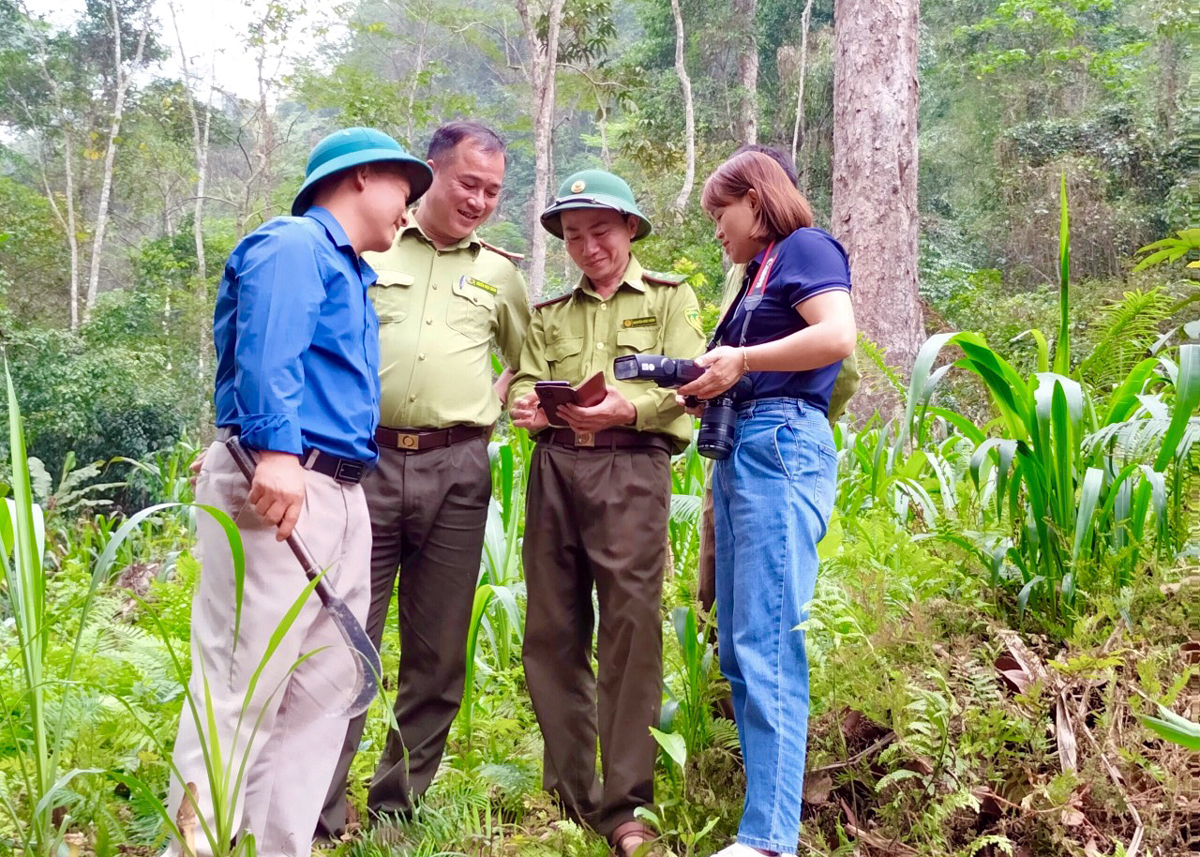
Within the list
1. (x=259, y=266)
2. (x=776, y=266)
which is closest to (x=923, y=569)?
(x=776, y=266)

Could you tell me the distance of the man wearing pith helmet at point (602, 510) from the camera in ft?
8.57

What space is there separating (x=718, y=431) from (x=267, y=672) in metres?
1.11

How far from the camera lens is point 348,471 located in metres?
2.26

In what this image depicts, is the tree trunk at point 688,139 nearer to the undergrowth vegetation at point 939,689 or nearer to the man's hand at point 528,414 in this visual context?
the undergrowth vegetation at point 939,689

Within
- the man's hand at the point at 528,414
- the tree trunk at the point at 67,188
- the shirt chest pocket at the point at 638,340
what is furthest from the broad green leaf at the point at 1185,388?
the tree trunk at the point at 67,188

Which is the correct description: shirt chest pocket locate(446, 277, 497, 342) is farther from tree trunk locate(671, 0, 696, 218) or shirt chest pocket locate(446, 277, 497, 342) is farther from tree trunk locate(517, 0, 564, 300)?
tree trunk locate(671, 0, 696, 218)

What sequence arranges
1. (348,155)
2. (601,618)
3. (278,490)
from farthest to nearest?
(601,618) → (348,155) → (278,490)

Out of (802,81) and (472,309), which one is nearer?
(472,309)

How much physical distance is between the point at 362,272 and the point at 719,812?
158 centimetres

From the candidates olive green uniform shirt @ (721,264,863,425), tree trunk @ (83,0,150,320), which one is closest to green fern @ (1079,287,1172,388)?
olive green uniform shirt @ (721,264,863,425)

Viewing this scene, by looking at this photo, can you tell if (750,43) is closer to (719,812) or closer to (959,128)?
Answer: (959,128)

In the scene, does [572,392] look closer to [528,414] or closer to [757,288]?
[528,414]

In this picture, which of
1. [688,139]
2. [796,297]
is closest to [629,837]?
[796,297]

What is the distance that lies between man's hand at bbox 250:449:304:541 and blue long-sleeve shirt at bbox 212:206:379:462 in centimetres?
3
